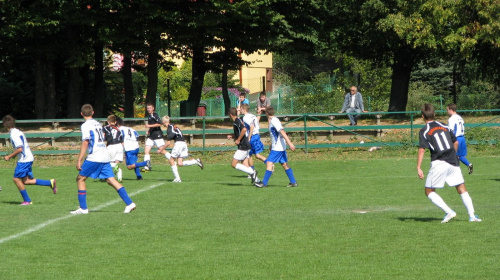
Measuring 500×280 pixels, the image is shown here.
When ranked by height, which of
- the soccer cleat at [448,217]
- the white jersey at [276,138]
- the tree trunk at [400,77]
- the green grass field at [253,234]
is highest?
the tree trunk at [400,77]

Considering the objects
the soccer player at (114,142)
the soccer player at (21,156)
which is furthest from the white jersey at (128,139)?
the soccer player at (21,156)

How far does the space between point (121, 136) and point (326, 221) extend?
8233 millimetres

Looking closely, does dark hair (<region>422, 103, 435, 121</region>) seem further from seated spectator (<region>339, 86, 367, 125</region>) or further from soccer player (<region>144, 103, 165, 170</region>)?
seated spectator (<region>339, 86, 367, 125</region>)

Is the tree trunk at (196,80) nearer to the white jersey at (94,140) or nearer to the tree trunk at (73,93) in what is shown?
the tree trunk at (73,93)

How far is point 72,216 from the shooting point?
12.4m

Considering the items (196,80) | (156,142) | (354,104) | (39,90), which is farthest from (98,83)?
(156,142)

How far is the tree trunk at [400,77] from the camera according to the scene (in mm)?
34094

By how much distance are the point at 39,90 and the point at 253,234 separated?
24206 mm

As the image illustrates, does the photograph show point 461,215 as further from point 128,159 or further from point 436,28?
point 436,28

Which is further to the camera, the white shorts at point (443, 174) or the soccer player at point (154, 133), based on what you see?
the soccer player at point (154, 133)

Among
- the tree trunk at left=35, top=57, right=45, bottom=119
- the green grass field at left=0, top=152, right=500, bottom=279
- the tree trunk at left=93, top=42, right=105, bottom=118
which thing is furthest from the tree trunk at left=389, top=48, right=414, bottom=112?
the green grass field at left=0, top=152, right=500, bottom=279

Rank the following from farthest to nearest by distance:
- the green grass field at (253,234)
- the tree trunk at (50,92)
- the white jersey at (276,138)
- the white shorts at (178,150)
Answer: the tree trunk at (50,92) < the white shorts at (178,150) < the white jersey at (276,138) < the green grass field at (253,234)

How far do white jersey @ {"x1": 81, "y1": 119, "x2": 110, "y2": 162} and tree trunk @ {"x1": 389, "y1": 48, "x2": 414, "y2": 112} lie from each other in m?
23.6

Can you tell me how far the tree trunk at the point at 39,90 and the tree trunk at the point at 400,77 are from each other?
1542 cm
